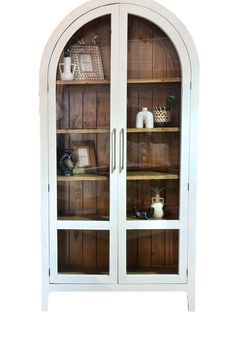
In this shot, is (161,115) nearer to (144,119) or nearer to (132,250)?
(144,119)

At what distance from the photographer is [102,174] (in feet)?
8.87

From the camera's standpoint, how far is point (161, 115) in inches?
106

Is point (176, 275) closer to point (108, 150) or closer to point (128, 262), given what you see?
point (128, 262)

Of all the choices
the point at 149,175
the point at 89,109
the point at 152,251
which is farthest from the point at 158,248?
the point at 89,109

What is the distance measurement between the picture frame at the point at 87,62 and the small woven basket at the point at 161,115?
0.46 m

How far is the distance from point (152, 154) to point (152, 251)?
738 millimetres

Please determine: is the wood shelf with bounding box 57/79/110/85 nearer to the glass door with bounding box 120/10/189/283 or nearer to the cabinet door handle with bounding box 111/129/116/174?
the glass door with bounding box 120/10/189/283

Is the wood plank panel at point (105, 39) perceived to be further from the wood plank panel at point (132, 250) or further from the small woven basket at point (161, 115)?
the wood plank panel at point (132, 250)

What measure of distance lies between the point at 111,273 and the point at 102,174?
72 centimetres

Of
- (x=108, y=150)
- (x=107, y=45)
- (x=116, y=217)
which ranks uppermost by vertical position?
(x=107, y=45)

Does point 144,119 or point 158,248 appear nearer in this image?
point 144,119

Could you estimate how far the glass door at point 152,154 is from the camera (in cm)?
263

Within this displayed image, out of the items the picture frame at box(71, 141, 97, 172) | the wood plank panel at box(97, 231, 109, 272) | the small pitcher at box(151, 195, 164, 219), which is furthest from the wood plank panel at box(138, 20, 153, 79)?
the wood plank panel at box(97, 231, 109, 272)
